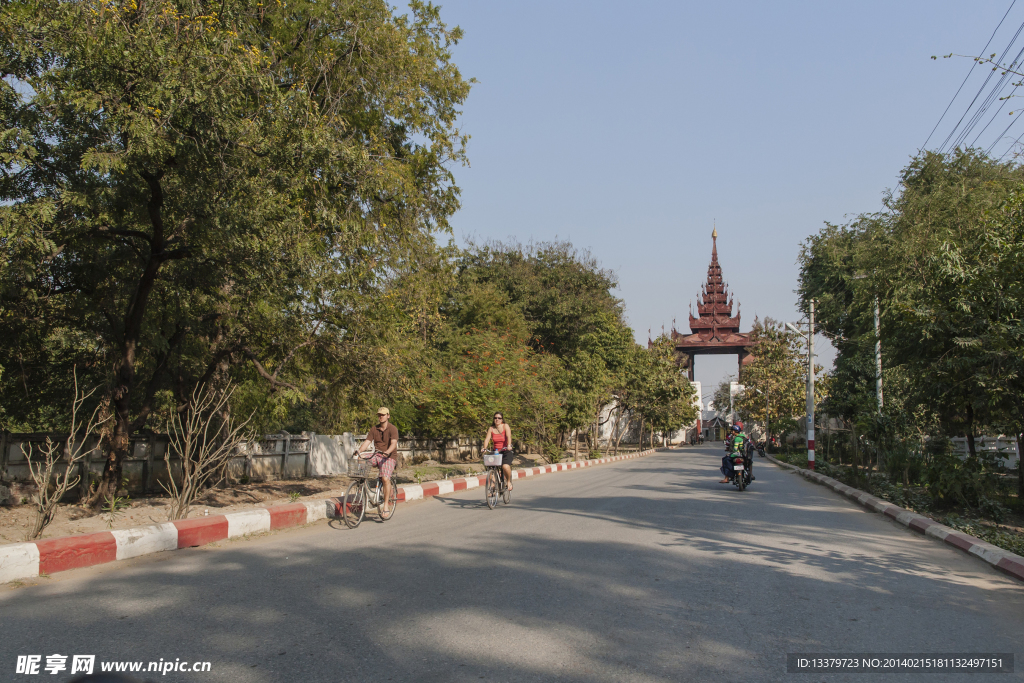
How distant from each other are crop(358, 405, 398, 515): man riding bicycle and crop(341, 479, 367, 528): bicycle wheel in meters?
0.33

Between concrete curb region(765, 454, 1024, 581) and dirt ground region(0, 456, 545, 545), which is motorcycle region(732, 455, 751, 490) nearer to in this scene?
concrete curb region(765, 454, 1024, 581)

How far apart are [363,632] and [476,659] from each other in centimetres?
83

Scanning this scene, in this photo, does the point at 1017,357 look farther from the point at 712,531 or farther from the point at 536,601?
the point at 536,601

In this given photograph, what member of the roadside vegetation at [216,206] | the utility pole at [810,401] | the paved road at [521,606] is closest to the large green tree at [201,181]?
the roadside vegetation at [216,206]

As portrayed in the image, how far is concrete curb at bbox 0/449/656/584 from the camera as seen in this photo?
209 inches

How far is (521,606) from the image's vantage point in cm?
460

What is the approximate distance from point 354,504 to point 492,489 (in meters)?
2.76

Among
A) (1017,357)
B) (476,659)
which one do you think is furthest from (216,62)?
(1017,357)

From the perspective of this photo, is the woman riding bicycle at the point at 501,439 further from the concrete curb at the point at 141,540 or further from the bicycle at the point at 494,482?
the concrete curb at the point at 141,540

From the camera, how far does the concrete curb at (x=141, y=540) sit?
532 centimetres

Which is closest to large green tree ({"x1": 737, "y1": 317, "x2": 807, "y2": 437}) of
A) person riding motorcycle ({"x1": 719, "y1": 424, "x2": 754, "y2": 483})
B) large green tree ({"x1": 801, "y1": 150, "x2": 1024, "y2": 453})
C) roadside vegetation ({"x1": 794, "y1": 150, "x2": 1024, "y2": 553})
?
large green tree ({"x1": 801, "y1": 150, "x2": 1024, "y2": 453})

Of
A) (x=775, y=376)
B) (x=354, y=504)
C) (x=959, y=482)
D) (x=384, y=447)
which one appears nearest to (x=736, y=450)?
(x=959, y=482)

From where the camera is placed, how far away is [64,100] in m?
7.83

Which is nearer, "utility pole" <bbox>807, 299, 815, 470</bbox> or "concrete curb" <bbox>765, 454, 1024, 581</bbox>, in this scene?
"concrete curb" <bbox>765, 454, 1024, 581</bbox>
